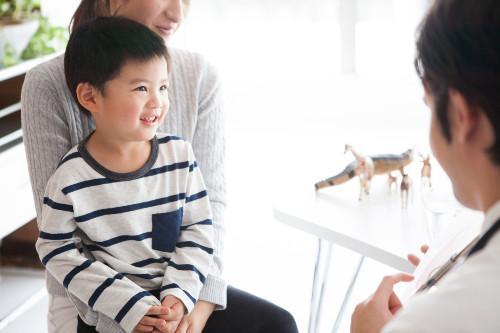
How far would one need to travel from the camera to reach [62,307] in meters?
1.59

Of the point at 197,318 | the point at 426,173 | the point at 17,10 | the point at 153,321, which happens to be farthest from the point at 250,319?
the point at 17,10

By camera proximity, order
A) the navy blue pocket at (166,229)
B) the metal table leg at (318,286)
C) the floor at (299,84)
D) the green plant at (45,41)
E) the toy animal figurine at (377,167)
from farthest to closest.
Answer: the floor at (299,84)
the green plant at (45,41)
the metal table leg at (318,286)
the toy animal figurine at (377,167)
the navy blue pocket at (166,229)

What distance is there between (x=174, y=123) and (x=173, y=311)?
449 mm

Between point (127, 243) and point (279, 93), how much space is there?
9.98ft

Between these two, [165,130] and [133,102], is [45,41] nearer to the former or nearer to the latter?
[165,130]

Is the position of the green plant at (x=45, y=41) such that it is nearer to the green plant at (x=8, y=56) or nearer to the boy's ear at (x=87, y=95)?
the green plant at (x=8, y=56)

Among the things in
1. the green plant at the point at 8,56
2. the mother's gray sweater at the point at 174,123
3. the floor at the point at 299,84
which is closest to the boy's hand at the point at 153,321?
the mother's gray sweater at the point at 174,123

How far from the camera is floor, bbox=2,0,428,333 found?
157 inches

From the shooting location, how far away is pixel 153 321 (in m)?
1.47

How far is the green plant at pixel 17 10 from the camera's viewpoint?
8.99 feet

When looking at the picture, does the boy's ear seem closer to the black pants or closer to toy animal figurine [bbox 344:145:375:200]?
the black pants

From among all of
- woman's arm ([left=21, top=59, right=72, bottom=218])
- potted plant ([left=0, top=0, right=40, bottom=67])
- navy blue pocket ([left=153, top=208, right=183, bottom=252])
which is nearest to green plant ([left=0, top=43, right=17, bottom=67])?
potted plant ([left=0, top=0, right=40, bottom=67])

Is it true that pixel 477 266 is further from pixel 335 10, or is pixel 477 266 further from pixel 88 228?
pixel 335 10

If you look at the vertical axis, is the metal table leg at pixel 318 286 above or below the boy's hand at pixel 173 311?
below
